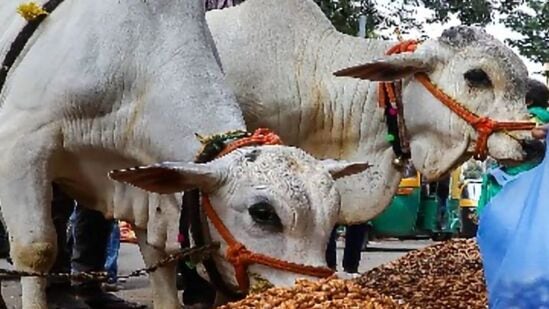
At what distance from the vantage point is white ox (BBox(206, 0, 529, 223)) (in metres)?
5.57

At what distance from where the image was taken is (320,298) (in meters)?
2.85

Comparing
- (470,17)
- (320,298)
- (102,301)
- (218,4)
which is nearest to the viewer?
(320,298)

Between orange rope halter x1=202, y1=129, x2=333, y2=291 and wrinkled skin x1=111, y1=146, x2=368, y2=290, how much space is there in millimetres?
19

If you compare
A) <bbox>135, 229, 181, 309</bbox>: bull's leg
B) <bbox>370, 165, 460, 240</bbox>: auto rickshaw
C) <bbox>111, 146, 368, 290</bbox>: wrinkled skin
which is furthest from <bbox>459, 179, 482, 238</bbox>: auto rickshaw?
<bbox>111, 146, 368, 290</bbox>: wrinkled skin

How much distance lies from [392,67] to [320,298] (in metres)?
2.90

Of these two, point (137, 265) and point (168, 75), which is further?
point (137, 265)

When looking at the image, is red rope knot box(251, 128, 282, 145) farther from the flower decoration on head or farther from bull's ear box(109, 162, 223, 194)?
the flower decoration on head

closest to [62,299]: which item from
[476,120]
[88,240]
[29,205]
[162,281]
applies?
[88,240]

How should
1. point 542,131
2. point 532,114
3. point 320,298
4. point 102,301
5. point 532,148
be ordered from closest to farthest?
1. point 320,298
2. point 542,131
3. point 532,148
4. point 532,114
5. point 102,301

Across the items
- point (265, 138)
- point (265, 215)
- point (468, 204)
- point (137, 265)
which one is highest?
point (265, 138)

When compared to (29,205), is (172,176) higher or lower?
higher

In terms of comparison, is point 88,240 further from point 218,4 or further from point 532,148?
point 532,148

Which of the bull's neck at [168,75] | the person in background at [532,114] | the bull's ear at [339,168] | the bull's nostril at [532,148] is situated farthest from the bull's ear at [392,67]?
the bull's ear at [339,168]

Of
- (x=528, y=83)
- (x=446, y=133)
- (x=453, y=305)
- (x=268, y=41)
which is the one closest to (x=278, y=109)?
(x=268, y=41)
